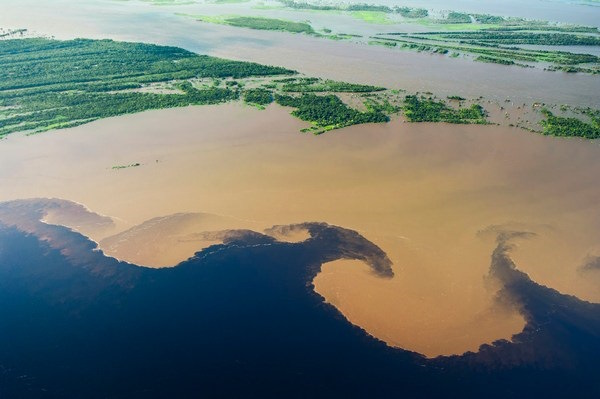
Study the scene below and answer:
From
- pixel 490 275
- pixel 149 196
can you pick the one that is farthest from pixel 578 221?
pixel 149 196

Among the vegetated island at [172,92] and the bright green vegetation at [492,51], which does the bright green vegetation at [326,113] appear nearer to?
the vegetated island at [172,92]

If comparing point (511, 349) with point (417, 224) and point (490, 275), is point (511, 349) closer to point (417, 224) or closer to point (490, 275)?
point (490, 275)

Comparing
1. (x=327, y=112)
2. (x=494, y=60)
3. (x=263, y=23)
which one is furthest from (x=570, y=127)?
(x=263, y=23)

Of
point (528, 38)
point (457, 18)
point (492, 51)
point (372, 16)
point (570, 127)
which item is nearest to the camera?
point (570, 127)

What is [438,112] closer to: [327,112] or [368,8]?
[327,112]

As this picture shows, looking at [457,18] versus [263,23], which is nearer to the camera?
[263,23]

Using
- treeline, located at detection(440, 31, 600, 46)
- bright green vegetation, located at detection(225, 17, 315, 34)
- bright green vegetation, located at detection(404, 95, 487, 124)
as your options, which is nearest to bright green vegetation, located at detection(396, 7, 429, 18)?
treeline, located at detection(440, 31, 600, 46)

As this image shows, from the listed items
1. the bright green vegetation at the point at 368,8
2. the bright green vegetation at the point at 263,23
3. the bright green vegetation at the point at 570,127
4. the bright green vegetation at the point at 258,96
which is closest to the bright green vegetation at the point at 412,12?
the bright green vegetation at the point at 368,8
